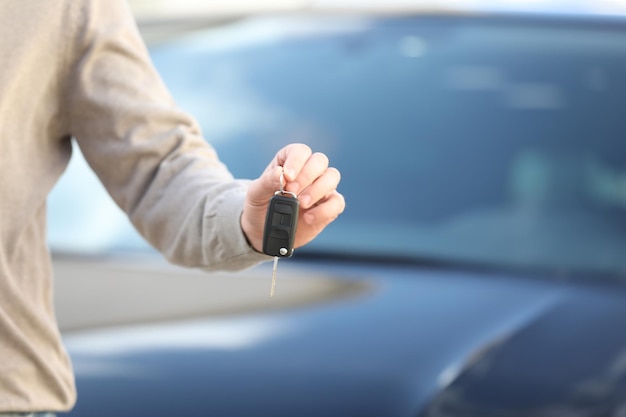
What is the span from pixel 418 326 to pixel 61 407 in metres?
0.87

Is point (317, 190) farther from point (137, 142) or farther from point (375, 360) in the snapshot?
point (375, 360)

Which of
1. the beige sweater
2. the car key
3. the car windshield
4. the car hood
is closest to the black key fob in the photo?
the car key

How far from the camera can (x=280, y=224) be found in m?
1.50

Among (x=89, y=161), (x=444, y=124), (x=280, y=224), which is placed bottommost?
(x=280, y=224)

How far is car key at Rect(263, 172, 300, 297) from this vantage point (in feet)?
4.87

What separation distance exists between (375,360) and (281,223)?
0.82 meters

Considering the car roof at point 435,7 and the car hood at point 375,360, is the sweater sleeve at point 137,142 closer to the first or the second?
the car hood at point 375,360

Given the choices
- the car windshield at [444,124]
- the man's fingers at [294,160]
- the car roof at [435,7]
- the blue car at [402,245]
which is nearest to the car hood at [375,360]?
the blue car at [402,245]

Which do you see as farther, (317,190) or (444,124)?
(444,124)

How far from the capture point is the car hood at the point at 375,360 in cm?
215

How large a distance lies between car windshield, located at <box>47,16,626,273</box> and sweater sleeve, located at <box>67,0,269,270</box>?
1196mm

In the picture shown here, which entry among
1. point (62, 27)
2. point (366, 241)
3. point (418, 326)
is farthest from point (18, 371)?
point (366, 241)

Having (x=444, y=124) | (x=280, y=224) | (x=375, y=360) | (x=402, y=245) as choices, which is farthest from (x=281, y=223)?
(x=444, y=124)

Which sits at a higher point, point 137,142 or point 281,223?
point 137,142
